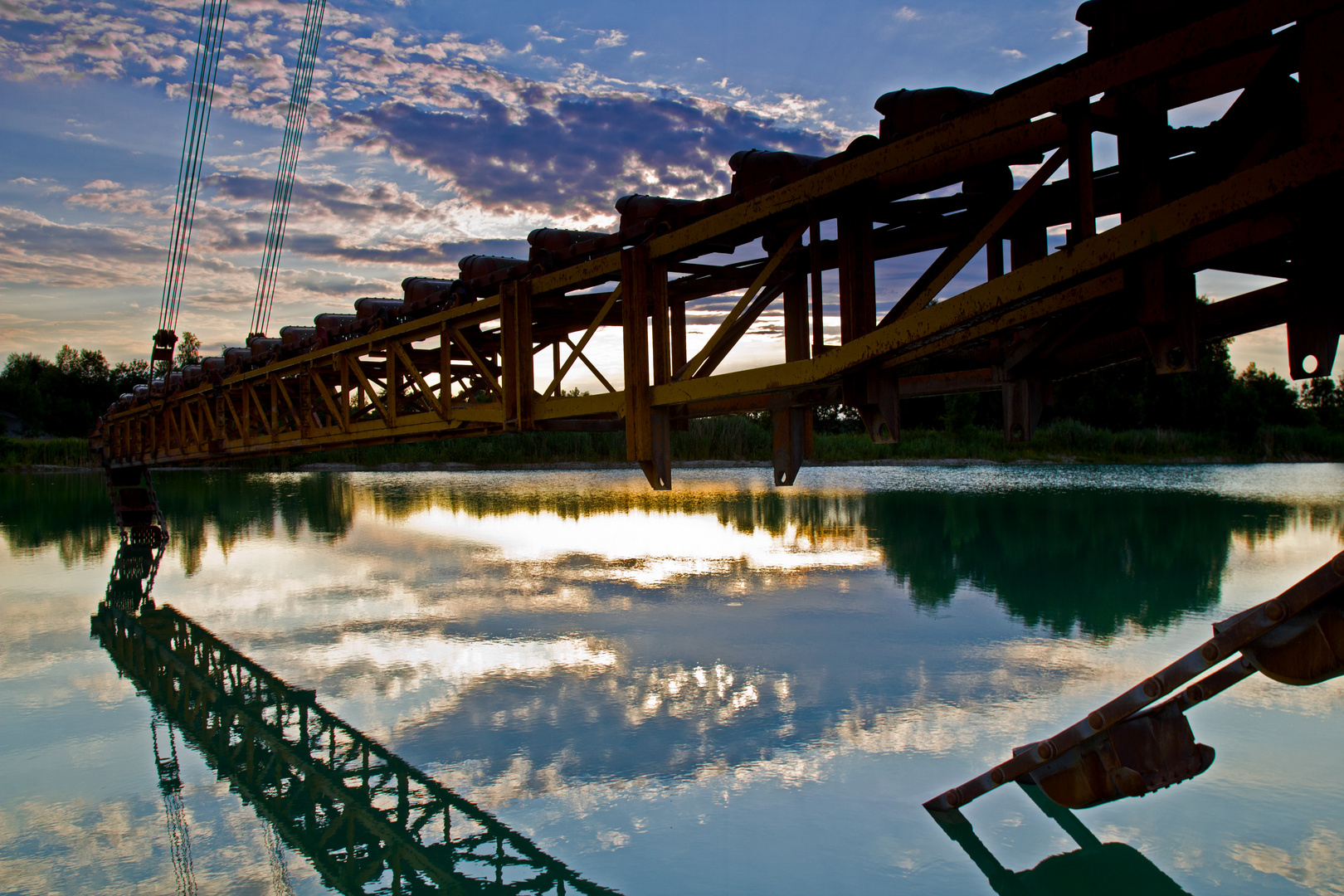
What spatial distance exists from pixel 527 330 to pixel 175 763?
5302mm

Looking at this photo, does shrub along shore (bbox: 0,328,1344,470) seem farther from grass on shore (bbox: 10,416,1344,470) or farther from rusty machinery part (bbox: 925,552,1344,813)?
rusty machinery part (bbox: 925,552,1344,813)

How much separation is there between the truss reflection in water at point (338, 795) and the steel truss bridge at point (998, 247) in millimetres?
3467

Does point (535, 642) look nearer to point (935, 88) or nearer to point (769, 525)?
point (935, 88)

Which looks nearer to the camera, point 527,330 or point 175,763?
point 175,763

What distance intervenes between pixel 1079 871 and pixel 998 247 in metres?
4.77

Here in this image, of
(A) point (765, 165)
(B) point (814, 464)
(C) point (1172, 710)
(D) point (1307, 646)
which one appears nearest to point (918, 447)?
(B) point (814, 464)

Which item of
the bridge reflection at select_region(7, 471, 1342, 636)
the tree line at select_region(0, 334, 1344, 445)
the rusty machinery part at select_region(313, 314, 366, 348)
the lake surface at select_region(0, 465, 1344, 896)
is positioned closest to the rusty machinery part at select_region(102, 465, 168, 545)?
the bridge reflection at select_region(7, 471, 1342, 636)

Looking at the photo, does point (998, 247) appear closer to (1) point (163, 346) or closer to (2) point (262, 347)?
(2) point (262, 347)

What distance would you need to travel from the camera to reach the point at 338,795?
6.37 m

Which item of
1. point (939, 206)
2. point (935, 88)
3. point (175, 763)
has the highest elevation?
point (935, 88)

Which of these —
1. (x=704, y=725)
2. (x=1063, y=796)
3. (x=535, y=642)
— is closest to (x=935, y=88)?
(x=1063, y=796)

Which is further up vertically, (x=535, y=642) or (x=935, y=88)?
(x=935, y=88)

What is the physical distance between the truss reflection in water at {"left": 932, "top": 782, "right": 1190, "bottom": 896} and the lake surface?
3 cm

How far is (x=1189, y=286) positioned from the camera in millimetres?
4617
